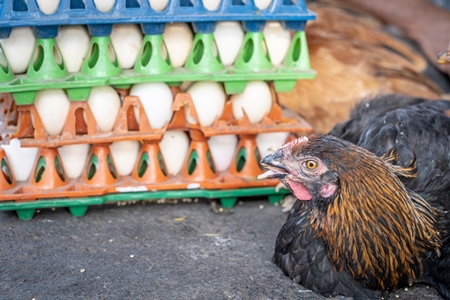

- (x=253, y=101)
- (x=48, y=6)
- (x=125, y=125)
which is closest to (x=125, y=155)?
(x=125, y=125)

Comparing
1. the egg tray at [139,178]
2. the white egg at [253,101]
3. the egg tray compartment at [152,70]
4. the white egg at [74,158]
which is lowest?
the egg tray at [139,178]

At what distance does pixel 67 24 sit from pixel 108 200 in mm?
935

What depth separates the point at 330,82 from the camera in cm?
425

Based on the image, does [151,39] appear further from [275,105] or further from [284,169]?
[284,169]

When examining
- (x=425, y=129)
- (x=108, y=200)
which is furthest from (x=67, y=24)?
(x=425, y=129)

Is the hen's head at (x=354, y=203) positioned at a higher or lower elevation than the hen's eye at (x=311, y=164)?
lower

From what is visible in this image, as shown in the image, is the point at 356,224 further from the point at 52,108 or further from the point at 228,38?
the point at 52,108

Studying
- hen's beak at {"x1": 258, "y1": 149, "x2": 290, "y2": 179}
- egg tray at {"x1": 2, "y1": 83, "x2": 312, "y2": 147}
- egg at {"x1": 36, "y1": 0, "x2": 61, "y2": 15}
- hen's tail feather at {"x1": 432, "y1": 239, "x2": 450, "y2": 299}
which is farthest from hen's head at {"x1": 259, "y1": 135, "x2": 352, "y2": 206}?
egg at {"x1": 36, "y1": 0, "x2": 61, "y2": 15}

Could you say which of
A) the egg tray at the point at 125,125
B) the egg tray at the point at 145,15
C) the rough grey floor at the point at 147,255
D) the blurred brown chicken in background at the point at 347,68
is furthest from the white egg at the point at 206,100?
the blurred brown chicken in background at the point at 347,68

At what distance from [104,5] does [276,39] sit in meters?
0.91

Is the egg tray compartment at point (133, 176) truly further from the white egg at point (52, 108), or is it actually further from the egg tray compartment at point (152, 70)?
the egg tray compartment at point (152, 70)

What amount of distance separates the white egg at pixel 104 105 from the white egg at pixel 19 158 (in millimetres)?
383

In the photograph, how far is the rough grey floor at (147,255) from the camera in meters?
2.56

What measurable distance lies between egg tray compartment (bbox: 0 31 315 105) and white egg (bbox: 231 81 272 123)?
0.24ft
